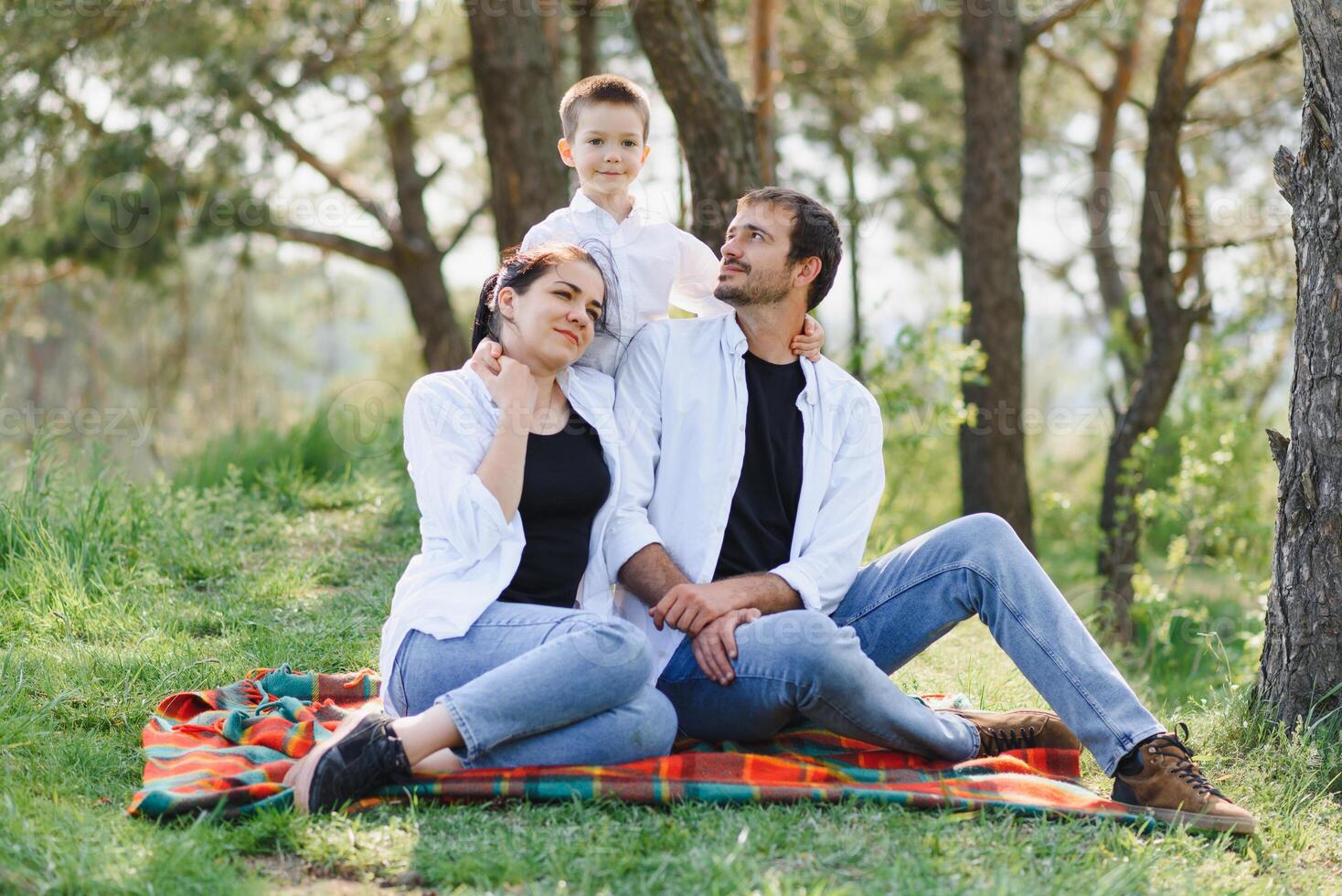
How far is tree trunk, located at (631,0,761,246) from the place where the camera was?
17.9ft

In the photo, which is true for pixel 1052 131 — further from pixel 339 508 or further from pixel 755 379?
pixel 755 379

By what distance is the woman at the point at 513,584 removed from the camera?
2.65 metres

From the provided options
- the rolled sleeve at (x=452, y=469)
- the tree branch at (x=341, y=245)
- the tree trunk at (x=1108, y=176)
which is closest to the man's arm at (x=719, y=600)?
the rolled sleeve at (x=452, y=469)

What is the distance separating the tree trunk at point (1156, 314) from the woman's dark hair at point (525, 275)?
201 inches

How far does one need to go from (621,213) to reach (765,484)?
95 centimetres

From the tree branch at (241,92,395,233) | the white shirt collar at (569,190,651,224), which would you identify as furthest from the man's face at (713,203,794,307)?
the tree branch at (241,92,395,233)

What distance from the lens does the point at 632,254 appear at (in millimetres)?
3600

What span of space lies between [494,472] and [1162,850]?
1.67m

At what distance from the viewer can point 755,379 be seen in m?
3.42

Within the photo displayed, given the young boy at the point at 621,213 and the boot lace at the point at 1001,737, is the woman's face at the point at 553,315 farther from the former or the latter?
the boot lace at the point at 1001,737

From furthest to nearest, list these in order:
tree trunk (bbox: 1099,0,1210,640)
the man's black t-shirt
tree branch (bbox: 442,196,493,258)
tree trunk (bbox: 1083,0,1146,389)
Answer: tree trunk (bbox: 1083,0,1146,389)
tree branch (bbox: 442,196,493,258)
tree trunk (bbox: 1099,0,1210,640)
the man's black t-shirt

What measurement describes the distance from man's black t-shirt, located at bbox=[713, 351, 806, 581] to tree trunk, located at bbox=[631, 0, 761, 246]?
220 cm

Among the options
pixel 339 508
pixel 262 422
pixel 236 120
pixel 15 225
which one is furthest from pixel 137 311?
pixel 339 508

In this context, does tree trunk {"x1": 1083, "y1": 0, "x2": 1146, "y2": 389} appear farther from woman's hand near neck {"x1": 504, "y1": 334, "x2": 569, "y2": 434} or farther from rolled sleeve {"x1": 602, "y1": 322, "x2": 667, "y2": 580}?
woman's hand near neck {"x1": 504, "y1": 334, "x2": 569, "y2": 434}
